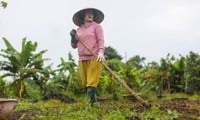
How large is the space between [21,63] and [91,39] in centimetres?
631

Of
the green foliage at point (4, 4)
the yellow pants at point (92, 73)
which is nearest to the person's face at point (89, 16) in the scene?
the yellow pants at point (92, 73)

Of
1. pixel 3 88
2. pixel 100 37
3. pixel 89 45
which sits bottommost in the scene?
pixel 3 88

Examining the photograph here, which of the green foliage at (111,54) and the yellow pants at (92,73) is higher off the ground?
the green foliage at (111,54)

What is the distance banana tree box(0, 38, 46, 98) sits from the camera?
14414 millimetres

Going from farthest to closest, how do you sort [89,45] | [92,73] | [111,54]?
[111,54] → [89,45] → [92,73]

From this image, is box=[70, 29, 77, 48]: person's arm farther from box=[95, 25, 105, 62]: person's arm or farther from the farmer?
box=[95, 25, 105, 62]: person's arm

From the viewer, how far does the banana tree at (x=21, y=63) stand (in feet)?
47.3

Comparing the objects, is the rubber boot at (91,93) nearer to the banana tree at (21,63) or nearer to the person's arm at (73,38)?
the person's arm at (73,38)

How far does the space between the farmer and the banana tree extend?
5.91m

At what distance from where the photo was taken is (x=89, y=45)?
336 inches

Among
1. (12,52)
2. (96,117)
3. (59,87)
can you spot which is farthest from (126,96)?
(96,117)

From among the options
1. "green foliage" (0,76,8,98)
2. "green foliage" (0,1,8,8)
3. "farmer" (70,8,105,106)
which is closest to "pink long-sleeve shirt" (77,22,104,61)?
"farmer" (70,8,105,106)

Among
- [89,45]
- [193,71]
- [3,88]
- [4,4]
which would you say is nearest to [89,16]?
[89,45]

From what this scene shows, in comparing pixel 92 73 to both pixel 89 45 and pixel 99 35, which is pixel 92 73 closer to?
pixel 89 45
